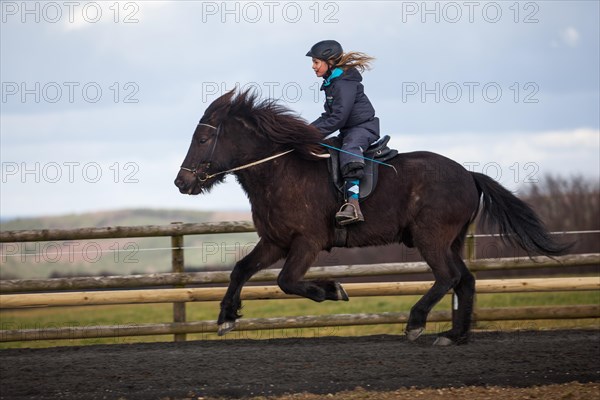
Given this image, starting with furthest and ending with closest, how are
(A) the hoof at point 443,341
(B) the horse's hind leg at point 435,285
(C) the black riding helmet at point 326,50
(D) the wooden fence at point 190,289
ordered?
1. (D) the wooden fence at point 190,289
2. (A) the hoof at point 443,341
3. (B) the horse's hind leg at point 435,285
4. (C) the black riding helmet at point 326,50

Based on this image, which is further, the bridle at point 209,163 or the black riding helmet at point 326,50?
the black riding helmet at point 326,50

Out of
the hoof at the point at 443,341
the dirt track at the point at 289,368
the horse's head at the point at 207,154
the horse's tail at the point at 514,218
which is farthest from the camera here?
the hoof at the point at 443,341

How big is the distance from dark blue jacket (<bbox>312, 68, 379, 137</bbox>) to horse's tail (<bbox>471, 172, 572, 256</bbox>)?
132 centimetres

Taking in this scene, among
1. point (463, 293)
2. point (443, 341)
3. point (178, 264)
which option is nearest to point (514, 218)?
point (463, 293)

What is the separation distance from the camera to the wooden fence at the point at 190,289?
8914 millimetres

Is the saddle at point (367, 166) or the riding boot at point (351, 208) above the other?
the saddle at point (367, 166)

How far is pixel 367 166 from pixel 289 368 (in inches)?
75.9

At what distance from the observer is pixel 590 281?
910 centimetres

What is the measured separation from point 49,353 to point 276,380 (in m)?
3.13

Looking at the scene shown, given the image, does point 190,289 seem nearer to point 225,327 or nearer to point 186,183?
point 225,327

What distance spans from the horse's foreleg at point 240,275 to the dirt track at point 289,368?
0.50 metres

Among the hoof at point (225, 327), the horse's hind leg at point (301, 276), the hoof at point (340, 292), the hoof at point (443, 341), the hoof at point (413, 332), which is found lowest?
the hoof at point (443, 341)

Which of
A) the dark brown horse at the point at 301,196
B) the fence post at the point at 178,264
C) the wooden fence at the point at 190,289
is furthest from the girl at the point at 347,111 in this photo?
the fence post at the point at 178,264

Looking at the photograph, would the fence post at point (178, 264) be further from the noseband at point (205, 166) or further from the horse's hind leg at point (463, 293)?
the horse's hind leg at point (463, 293)
